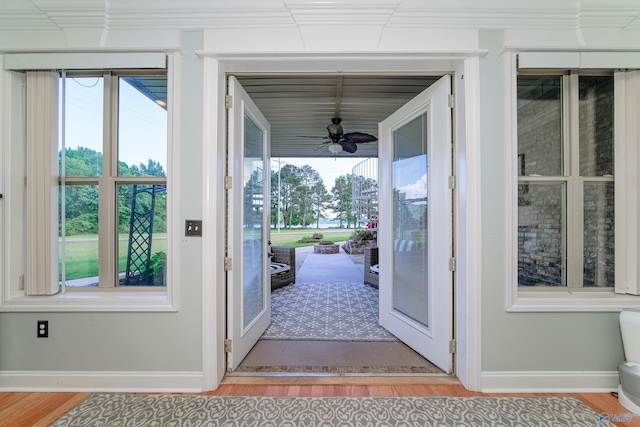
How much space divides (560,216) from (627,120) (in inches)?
30.6

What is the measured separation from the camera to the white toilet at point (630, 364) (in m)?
1.61

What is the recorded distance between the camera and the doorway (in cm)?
200

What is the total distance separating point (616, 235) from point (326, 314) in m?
2.66

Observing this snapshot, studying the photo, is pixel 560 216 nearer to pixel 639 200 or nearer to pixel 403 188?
pixel 639 200

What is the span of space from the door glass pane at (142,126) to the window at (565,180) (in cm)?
271

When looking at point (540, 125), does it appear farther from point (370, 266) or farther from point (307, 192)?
point (307, 192)

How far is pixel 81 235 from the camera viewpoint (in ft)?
6.48

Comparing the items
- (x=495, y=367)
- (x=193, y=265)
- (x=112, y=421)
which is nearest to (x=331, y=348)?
(x=495, y=367)

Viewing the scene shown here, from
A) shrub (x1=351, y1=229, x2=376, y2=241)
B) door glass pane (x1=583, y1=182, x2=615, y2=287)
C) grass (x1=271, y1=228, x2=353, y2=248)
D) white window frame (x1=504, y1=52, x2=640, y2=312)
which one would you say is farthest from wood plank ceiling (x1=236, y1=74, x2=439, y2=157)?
grass (x1=271, y1=228, x2=353, y2=248)

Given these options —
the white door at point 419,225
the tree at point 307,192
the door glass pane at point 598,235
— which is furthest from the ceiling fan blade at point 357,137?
the tree at point 307,192

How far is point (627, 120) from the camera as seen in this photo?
1.86 m

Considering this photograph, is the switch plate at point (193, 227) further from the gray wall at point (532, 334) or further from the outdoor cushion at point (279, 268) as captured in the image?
the outdoor cushion at point (279, 268)

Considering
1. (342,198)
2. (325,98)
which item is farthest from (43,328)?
(342,198)

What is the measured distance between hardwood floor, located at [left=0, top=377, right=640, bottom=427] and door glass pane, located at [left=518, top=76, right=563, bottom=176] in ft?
5.24
